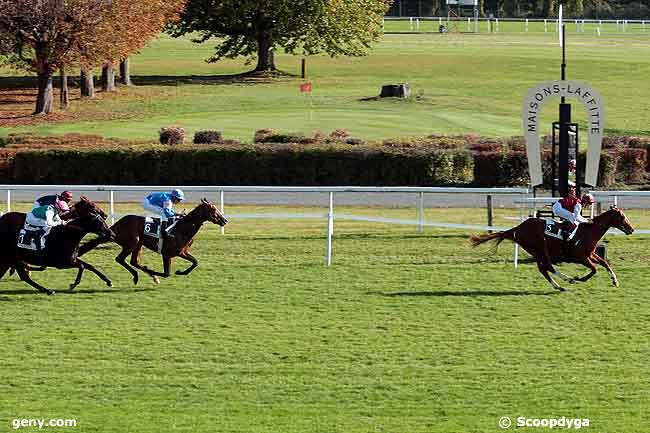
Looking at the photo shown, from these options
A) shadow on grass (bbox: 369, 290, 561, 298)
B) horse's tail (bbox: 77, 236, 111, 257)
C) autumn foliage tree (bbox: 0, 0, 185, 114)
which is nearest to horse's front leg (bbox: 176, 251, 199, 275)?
horse's tail (bbox: 77, 236, 111, 257)

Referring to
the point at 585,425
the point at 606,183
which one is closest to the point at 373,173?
the point at 606,183

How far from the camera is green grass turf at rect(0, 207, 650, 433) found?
30.7 ft

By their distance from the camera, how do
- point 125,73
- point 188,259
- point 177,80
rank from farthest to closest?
point 177,80, point 125,73, point 188,259

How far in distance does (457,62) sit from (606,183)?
96.6 ft


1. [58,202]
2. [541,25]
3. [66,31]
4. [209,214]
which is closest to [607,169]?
[209,214]

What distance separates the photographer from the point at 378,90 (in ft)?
143

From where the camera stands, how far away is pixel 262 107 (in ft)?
128

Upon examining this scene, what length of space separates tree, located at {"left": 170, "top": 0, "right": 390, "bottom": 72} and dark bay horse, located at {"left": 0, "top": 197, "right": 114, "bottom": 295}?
100.0ft

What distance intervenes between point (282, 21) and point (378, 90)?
401 cm

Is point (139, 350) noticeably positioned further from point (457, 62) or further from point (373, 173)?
point (457, 62)

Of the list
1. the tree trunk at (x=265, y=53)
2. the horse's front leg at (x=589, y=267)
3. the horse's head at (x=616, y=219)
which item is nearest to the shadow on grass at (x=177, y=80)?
the tree trunk at (x=265, y=53)

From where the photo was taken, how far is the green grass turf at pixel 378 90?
35062 millimetres

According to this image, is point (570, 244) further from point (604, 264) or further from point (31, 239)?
point (31, 239)

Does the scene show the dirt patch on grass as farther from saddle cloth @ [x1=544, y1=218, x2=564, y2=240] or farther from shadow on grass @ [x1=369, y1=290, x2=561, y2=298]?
saddle cloth @ [x1=544, y1=218, x2=564, y2=240]
